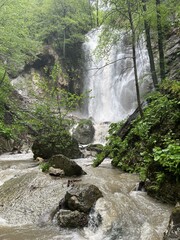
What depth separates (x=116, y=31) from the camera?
39.0ft

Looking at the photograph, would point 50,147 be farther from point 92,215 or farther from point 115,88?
point 115,88

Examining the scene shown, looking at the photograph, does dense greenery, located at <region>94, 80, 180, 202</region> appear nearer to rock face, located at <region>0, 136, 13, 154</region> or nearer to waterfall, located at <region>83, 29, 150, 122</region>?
rock face, located at <region>0, 136, 13, 154</region>

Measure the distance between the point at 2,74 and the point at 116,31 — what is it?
31.0 ft

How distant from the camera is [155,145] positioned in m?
7.87

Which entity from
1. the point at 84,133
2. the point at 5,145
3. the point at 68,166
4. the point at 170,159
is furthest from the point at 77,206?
the point at 84,133

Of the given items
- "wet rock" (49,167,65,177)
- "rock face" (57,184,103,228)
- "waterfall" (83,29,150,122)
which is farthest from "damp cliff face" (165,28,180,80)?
"rock face" (57,184,103,228)

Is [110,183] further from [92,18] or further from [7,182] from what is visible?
[92,18]

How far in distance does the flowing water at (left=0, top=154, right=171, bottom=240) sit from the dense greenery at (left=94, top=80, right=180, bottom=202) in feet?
2.06

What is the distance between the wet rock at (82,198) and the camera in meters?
5.10

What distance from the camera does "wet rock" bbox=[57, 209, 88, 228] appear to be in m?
4.84

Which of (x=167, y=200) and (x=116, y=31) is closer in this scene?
(x=167, y=200)

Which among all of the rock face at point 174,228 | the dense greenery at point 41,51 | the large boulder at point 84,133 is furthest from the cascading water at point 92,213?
the large boulder at point 84,133

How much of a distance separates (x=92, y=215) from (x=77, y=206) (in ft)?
1.11

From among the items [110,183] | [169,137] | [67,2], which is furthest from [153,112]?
[67,2]
